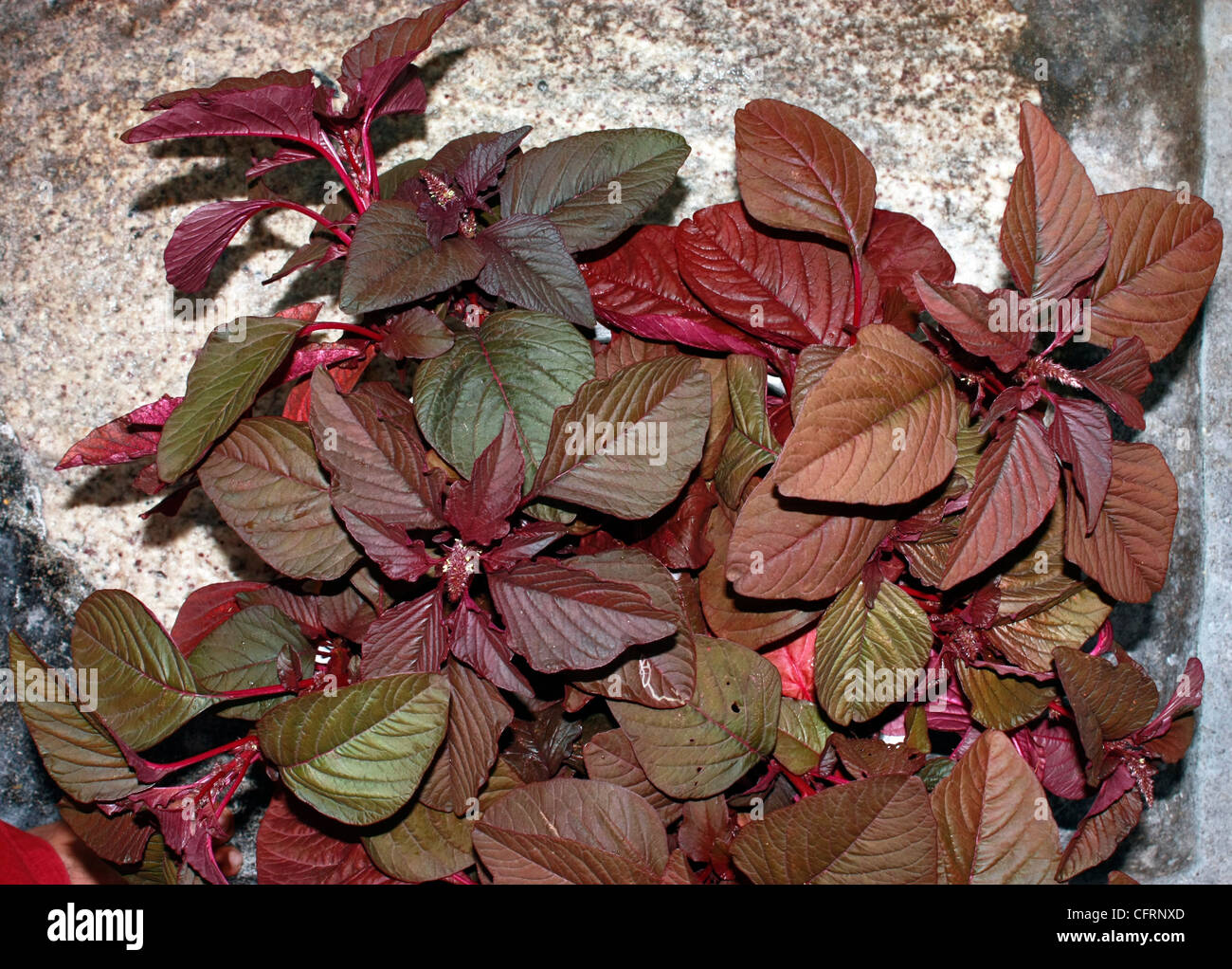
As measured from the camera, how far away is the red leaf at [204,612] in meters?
1.31

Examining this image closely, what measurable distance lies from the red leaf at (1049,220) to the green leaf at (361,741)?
76 centimetres

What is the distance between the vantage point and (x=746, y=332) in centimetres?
123

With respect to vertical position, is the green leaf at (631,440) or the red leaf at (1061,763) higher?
the green leaf at (631,440)

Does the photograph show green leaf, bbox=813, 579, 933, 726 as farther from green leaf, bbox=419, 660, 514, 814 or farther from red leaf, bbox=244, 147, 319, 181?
red leaf, bbox=244, 147, 319, 181

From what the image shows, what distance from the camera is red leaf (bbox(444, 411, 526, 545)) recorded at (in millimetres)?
986

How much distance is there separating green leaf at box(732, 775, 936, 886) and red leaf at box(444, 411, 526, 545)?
16.3 inches

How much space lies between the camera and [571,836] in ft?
3.53

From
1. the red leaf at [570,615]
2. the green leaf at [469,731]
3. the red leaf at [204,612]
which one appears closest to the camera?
the red leaf at [570,615]

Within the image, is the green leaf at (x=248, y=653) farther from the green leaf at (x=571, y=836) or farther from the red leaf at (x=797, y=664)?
the red leaf at (x=797, y=664)

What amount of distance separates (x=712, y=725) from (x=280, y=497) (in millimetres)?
539

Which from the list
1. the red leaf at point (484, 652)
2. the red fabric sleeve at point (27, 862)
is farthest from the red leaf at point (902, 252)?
the red fabric sleeve at point (27, 862)

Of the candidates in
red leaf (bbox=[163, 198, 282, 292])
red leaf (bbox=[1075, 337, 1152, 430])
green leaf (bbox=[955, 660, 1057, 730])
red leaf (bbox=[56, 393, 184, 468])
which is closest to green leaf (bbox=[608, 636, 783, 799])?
green leaf (bbox=[955, 660, 1057, 730])

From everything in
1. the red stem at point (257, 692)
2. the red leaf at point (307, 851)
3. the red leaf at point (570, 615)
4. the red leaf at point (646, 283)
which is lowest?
the red leaf at point (307, 851)

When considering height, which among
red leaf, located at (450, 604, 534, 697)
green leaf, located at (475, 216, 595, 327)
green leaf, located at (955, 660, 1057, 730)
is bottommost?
green leaf, located at (955, 660, 1057, 730)
